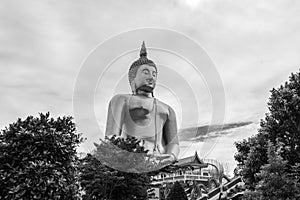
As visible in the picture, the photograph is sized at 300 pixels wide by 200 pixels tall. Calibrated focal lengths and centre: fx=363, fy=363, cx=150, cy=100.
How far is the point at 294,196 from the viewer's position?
10516 mm

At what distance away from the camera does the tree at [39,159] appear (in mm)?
9191

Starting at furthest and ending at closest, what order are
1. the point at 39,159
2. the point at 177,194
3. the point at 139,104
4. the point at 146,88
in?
the point at 146,88 → the point at 139,104 → the point at 177,194 → the point at 39,159

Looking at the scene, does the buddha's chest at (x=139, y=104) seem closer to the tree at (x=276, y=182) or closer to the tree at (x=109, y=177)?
the tree at (x=109, y=177)

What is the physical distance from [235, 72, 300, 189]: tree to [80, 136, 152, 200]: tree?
3965 millimetres

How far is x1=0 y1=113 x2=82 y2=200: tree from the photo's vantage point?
919 centimetres

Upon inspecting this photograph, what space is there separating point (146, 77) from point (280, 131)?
16.8 m

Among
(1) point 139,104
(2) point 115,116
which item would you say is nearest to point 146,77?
(1) point 139,104

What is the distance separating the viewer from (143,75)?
1113 inches

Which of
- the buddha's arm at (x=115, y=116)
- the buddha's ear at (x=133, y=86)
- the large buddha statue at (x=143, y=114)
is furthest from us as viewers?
the buddha's ear at (x=133, y=86)

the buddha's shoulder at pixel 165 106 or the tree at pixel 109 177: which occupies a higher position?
the buddha's shoulder at pixel 165 106

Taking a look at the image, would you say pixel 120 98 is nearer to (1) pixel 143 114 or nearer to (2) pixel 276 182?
(1) pixel 143 114

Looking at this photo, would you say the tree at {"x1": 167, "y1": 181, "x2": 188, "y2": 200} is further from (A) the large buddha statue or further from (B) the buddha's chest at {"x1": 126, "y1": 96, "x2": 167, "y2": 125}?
(B) the buddha's chest at {"x1": 126, "y1": 96, "x2": 167, "y2": 125}

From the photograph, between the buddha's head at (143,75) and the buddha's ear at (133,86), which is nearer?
the buddha's head at (143,75)

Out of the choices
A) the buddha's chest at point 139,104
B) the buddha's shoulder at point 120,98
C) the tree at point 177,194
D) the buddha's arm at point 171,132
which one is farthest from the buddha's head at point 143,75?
the tree at point 177,194
